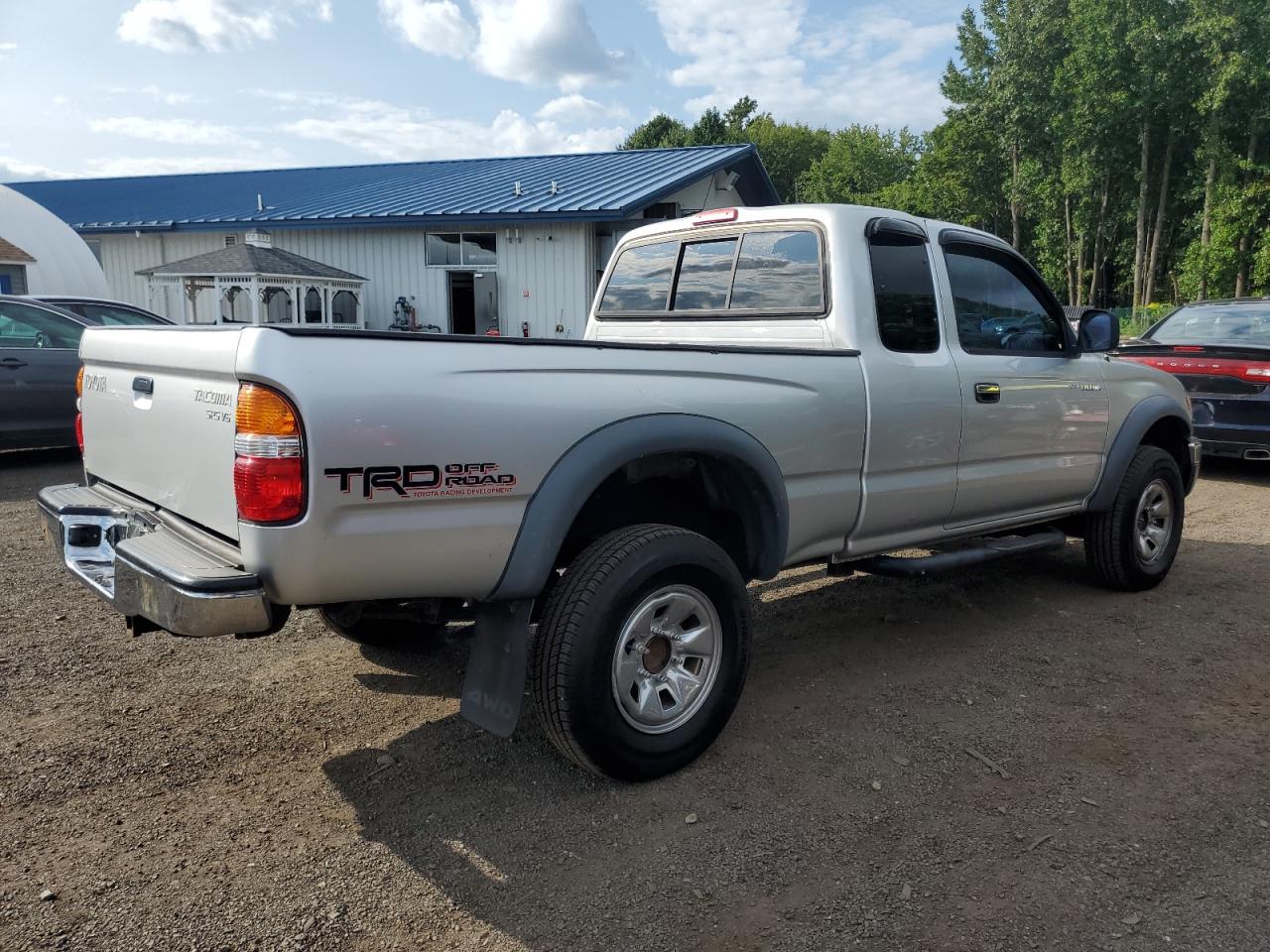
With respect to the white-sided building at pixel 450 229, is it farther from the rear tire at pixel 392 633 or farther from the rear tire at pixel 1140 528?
the rear tire at pixel 392 633

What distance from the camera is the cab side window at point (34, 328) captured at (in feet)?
28.7

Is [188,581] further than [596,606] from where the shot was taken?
No

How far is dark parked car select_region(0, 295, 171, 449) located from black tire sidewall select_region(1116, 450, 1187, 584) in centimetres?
841

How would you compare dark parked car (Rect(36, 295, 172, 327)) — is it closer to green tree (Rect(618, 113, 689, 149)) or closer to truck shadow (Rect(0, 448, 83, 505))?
truck shadow (Rect(0, 448, 83, 505))

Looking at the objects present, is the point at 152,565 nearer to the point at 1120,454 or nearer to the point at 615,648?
the point at 615,648

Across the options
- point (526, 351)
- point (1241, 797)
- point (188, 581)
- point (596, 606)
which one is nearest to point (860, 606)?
point (1241, 797)

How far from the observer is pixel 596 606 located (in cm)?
293

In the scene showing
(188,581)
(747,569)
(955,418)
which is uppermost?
(955,418)

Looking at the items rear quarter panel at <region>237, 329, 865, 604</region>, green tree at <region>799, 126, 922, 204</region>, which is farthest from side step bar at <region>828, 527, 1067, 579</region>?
green tree at <region>799, 126, 922, 204</region>

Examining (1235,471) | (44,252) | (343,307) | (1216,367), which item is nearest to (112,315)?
(343,307)

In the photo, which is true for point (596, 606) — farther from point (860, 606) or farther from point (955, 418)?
point (860, 606)

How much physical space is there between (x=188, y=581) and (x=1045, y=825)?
8.61 feet

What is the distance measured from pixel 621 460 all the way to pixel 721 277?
1808mm

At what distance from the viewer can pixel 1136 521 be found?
5312mm
